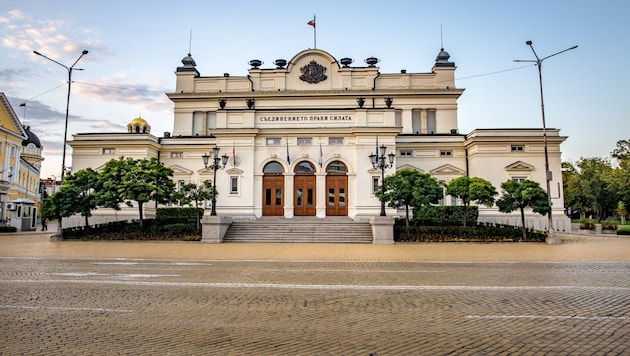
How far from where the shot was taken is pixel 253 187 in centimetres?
3272

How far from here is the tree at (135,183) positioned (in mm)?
27422

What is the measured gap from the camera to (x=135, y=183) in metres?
27.4

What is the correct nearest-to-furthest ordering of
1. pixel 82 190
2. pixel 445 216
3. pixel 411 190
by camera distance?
pixel 411 190
pixel 82 190
pixel 445 216

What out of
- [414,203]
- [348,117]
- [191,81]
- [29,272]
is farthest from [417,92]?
[29,272]

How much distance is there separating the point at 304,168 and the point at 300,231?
7400 millimetres

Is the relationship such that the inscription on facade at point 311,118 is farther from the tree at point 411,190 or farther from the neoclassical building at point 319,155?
the tree at point 411,190

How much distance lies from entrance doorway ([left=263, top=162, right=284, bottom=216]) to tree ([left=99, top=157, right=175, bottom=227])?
24.2 ft

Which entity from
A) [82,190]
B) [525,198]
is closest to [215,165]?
[82,190]

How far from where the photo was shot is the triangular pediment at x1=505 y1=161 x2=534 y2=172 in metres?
34.3

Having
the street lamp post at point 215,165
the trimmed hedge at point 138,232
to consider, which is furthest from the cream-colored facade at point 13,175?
the street lamp post at point 215,165

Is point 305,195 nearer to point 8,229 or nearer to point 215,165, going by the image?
point 215,165

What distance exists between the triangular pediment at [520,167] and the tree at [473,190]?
8.51 meters

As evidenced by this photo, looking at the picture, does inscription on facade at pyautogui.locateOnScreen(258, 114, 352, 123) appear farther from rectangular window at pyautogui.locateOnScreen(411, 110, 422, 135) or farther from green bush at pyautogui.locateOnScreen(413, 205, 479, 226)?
rectangular window at pyautogui.locateOnScreen(411, 110, 422, 135)

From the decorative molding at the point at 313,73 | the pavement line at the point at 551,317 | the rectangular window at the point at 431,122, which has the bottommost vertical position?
the pavement line at the point at 551,317
